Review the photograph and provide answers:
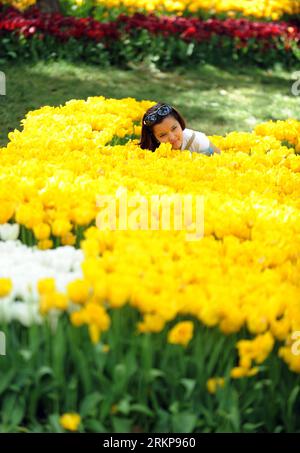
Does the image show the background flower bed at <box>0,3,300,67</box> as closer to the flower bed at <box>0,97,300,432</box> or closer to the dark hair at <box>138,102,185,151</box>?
the dark hair at <box>138,102,185,151</box>

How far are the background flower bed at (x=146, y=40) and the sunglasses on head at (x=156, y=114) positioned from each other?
5.30 meters

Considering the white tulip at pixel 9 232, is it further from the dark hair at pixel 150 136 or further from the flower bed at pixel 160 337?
the dark hair at pixel 150 136

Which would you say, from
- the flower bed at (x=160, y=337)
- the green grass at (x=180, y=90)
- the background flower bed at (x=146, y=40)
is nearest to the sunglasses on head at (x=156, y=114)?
the flower bed at (x=160, y=337)

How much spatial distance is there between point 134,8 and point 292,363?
10416 millimetres

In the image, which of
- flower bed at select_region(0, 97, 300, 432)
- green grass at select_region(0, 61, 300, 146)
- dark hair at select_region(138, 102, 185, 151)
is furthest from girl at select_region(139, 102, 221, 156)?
green grass at select_region(0, 61, 300, 146)

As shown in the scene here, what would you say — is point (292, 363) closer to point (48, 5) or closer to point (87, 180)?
point (87, 180)

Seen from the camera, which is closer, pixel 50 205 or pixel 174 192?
pixel 50 205

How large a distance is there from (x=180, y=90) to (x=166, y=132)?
4.34 meters

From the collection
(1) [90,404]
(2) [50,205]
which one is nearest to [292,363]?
(1) [90,404]

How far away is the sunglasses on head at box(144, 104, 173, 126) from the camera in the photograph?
5.08 metres

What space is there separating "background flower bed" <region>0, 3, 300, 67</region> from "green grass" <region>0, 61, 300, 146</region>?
27 cm

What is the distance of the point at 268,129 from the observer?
5.97 metres

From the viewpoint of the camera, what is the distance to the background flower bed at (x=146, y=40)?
33.1 feet

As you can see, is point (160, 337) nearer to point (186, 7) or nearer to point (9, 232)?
point (9, 232)
